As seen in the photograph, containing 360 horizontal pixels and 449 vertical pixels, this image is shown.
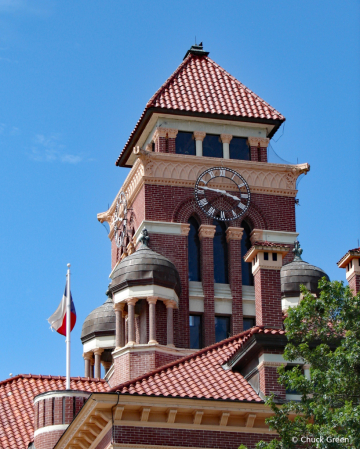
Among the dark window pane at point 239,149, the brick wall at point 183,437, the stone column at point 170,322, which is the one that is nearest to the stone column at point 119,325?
the stone column at point 170,322

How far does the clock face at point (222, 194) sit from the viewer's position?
4700 cm

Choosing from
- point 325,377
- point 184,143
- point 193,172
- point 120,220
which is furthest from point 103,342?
point 325,377

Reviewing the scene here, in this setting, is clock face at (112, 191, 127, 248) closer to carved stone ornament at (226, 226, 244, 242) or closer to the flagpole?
carved stone ornament at (226, 226, 244, 242)

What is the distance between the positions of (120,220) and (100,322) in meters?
4.49

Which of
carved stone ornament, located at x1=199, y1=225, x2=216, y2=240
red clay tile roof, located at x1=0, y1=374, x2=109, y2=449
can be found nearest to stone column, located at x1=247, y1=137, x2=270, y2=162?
carved stone ornament, located at x1=199, y1=225, x2=216, y2=240

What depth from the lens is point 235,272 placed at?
46625 millimetres

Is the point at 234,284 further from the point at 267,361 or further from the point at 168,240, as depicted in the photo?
the point at 267,361

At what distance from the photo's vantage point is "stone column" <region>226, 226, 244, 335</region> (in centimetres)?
4572

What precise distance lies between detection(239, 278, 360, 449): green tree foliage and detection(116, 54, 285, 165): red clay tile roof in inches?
829

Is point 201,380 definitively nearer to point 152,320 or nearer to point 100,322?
point 152,320

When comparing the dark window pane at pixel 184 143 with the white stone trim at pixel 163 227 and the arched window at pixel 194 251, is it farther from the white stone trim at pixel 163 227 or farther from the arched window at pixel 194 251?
the white stone trim at pixel 163 227

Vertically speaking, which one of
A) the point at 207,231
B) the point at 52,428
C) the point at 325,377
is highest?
the point at 207,231

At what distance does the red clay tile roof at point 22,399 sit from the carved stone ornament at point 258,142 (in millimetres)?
11861

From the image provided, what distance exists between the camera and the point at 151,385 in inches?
1267
